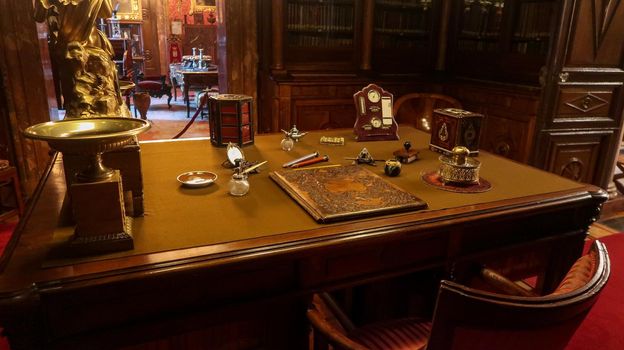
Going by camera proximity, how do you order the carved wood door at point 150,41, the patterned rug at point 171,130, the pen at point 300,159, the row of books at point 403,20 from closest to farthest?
the pen at point 300,159 < the row of books at point 403,20 < the patterned rug at point 171,130 < the carved wood door at point 150,41

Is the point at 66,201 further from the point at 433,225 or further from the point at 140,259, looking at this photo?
the point at 433,225

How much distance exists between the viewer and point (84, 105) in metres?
1.35

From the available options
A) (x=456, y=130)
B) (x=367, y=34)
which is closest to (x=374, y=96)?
(x=456, y=130)

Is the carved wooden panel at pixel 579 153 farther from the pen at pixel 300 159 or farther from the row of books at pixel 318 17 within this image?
the pen at pixel 300 159

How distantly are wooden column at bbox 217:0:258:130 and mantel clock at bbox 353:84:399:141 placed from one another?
74.6 inches

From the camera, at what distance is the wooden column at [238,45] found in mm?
3928

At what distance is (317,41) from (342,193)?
3.25 m

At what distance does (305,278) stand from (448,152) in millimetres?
1014

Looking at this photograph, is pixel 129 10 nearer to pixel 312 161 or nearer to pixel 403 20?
pixel 403 20

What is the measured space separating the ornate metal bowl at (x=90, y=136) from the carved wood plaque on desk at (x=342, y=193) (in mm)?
512

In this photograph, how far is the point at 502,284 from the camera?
143 centimetres

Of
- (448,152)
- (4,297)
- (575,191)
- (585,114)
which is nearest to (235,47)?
(448,152)

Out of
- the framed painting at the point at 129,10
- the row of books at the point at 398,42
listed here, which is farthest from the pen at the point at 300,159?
the framed painting at the point at 129,10

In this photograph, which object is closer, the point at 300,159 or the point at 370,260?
the point at 370,260
